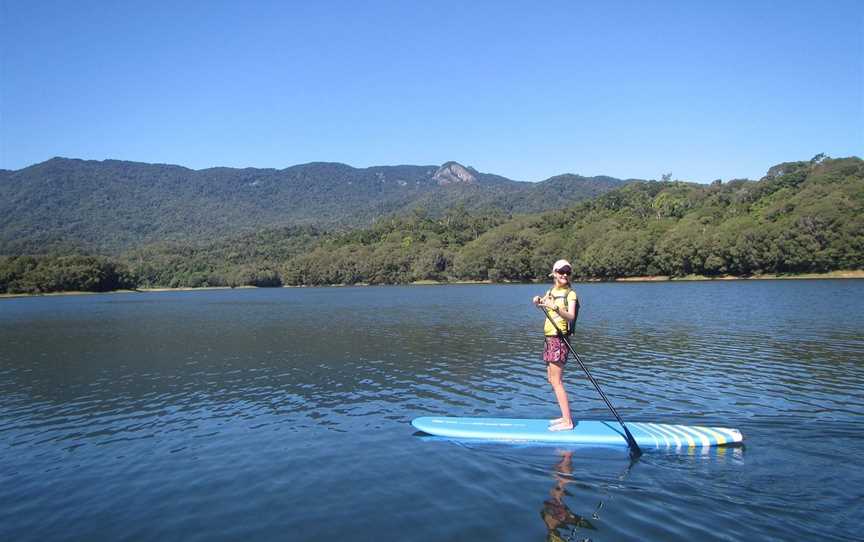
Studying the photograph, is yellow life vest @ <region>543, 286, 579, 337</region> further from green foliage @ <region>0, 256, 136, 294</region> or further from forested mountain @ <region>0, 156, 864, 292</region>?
green foliage @ <region>0, 256, 136, 294</region>

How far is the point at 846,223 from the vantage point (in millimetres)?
92625

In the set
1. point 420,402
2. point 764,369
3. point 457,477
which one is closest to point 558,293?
point 457,477

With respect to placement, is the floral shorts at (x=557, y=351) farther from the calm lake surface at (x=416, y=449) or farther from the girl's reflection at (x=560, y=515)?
the girl's reflection at (x=560, y=515)

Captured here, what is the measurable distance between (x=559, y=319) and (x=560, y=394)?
1546mm

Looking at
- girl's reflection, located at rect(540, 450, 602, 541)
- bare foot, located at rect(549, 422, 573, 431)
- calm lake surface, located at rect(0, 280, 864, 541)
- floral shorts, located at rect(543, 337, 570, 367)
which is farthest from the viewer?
bare foot, located at rect(549, 422, 573, 431)

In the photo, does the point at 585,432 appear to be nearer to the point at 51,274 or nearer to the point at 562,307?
the point at 562,307

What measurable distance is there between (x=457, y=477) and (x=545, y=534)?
2421mm

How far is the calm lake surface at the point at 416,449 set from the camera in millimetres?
8078

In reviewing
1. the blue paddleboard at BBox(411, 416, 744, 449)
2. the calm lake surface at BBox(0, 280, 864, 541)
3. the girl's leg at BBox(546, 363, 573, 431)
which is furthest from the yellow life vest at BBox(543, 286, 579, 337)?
the calm lake surface at BBox(0, 280, 864, 541)

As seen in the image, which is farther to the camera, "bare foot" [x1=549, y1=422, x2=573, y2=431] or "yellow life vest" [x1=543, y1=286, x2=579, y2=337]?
"bare foot" [x1=549, y1=422, x2=573, y2=431]

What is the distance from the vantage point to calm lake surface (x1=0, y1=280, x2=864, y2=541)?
8.08 meters

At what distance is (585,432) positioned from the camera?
11188mm

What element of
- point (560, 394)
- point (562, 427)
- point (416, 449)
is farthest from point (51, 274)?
point (560, 394)

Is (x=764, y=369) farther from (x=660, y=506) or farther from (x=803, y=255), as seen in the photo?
(x=803, y=255)
